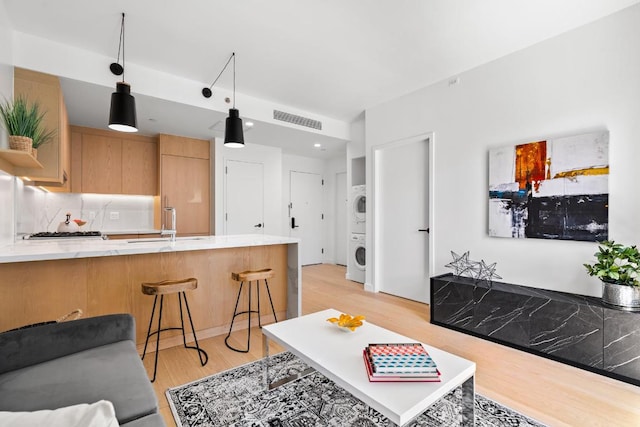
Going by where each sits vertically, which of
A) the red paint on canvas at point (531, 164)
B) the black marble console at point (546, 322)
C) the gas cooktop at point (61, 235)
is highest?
the red paint on canvas at point (531, 164)

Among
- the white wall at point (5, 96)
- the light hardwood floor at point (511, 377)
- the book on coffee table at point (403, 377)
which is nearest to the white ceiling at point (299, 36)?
the white wall at point (5, 96)

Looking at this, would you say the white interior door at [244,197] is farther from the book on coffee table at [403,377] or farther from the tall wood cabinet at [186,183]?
the book on coffee table at [403,377]

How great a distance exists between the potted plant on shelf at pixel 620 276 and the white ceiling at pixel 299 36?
6.31 ft

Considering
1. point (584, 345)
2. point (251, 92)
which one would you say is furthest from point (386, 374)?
point (251, 92)

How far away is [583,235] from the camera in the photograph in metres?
2.57

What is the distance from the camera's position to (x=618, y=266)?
7.23 ft

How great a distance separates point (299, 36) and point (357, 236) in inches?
128

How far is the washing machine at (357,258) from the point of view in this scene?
16.6 feet

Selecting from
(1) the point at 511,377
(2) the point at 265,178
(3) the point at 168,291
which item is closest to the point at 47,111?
(3) the point at 168,291

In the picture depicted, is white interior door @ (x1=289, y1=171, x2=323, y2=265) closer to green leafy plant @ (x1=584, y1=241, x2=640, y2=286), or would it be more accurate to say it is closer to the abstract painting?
the abstract painting

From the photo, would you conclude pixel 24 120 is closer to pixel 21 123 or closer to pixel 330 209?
pixel 21 123

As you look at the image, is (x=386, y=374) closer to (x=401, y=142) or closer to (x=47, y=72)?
(x=401, y=142)

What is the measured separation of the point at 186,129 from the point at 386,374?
4362 mm

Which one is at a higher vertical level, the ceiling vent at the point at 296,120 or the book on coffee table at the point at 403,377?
the ceiling vent at the point at 296,120
